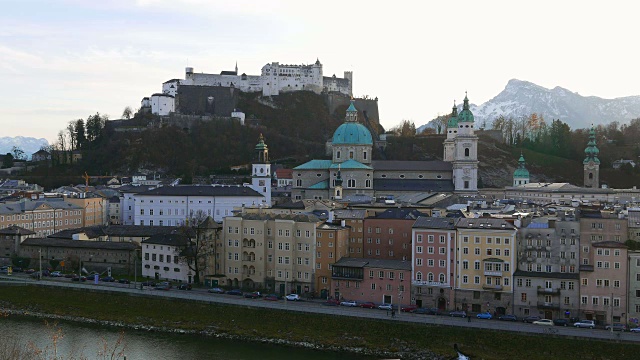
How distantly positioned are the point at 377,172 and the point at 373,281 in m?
34.8

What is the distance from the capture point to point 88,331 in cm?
3338

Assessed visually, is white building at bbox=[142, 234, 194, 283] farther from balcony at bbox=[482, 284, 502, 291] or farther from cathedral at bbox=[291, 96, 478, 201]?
cathedral at bbox=[291, 96, 478, 201]

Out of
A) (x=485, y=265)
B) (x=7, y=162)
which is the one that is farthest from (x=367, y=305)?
(x=7, y=162)

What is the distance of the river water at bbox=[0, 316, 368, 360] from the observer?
95.9 feet

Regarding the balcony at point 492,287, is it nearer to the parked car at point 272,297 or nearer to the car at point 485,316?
the car at point 485,316

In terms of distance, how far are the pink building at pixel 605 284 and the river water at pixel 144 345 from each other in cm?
1113

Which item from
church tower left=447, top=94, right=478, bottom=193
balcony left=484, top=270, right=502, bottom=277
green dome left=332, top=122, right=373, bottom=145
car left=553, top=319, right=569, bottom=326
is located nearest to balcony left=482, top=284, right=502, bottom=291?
balcony left=484, top=270, right=502, bottom=277

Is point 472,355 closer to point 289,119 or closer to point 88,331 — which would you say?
point 88,331

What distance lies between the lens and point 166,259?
140ft

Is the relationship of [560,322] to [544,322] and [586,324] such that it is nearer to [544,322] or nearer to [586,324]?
[544,322]

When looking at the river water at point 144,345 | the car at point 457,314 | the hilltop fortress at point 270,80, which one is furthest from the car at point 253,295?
the hilltop fortress at point 270,80

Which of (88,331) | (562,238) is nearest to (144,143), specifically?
(88,331)

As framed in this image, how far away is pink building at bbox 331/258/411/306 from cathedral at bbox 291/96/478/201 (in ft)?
90.4

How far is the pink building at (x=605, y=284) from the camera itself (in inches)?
1246
